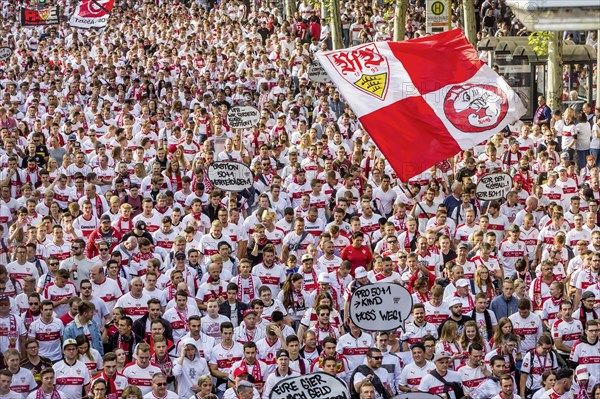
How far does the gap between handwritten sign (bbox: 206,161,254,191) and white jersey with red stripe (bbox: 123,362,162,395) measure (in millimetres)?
5834

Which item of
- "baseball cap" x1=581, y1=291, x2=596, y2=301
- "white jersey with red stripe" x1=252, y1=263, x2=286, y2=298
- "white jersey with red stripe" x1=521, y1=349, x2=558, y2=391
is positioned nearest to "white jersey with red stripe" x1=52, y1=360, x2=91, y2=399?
"white jersey with red stripe" x1=252, y1=263, x2=286, y2=298

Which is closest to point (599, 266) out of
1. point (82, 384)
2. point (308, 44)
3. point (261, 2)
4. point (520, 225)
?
point (520, 225)

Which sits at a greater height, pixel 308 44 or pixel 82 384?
pixel 308 44

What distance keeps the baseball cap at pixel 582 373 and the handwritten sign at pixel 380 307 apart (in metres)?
1.96

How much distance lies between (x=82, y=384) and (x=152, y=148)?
31.3ft

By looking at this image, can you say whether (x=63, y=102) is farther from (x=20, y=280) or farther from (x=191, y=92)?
(x=20, y=280)

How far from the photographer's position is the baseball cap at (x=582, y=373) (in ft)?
45.3

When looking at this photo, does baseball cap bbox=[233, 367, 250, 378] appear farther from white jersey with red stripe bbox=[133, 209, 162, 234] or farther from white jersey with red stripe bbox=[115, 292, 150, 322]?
white jersey with red stripe bbox=[133, 209, 162, 234]

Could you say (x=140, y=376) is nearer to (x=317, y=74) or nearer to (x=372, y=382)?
(x=372, y=382)

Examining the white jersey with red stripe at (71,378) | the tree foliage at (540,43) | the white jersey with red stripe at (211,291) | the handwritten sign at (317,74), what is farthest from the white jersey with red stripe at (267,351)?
the tree foliage at (540,43)

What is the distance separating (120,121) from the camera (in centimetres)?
2514

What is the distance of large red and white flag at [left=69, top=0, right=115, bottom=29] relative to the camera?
34406mm

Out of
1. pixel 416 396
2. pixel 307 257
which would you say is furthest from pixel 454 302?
pixel 416 396

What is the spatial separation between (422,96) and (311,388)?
3.31 m
